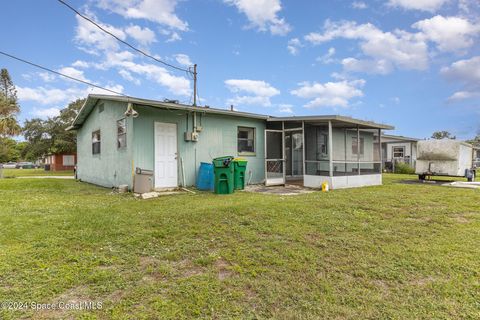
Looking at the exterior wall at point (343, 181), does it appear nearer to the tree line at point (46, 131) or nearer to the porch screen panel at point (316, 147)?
the porch screen panel at point (316, 147)

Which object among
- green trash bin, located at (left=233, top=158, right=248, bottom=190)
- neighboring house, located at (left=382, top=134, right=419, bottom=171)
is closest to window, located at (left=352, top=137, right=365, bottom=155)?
neighboring house, located at (left=382, top=134, right=419, bottom=171)

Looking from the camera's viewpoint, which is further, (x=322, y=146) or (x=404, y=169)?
(x=404, y=169)

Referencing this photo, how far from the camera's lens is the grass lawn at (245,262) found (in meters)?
2.41

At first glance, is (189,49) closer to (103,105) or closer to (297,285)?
(103,105)

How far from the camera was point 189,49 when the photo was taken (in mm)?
16250

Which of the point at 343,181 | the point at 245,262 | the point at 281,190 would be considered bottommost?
the point at 245,262

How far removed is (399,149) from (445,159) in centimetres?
1162

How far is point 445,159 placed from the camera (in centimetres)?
1279

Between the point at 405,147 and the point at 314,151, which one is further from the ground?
the point at 405,147

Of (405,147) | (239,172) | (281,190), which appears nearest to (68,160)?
(239,172)

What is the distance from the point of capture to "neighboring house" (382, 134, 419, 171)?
74.9ft

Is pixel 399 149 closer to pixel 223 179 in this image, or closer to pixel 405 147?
pixel 405 147

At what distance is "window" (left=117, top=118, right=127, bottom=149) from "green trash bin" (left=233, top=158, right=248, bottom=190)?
3778 mm

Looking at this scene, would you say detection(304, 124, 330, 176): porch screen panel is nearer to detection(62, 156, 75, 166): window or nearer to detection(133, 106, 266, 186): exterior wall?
detection(133, 106, 266, 186): exterior wall
